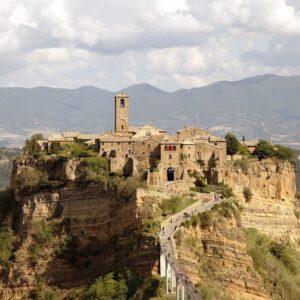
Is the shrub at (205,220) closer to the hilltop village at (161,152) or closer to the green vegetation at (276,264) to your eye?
the green vegetation at (276,264)

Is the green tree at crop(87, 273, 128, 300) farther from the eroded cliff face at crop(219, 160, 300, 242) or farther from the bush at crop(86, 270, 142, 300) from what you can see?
the eroded cliff face at crop(219, 160, 300, 242)

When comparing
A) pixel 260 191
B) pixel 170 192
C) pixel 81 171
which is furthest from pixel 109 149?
pixel 260 191

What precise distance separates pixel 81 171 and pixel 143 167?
460cm

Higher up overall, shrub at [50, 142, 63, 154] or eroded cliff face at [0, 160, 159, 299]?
shrub at [50, 142, 63, 154]

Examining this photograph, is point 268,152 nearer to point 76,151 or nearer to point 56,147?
point 76,151

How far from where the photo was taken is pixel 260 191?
65812mm

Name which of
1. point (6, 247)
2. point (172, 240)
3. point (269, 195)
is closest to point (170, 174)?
point (269, 195)

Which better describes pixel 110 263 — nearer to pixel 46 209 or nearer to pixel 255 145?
pixel 46 209

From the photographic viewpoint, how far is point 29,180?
214 feet

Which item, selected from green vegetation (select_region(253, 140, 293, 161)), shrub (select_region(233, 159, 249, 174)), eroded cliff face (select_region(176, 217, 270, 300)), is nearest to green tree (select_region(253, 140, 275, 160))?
green vegetation (select_region(253, 140, 293, 161))

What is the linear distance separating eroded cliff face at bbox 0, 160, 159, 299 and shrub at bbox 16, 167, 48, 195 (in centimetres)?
78

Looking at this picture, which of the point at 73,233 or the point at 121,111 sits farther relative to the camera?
the point at 121,111

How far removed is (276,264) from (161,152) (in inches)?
459

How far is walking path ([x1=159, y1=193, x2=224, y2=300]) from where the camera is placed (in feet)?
149
